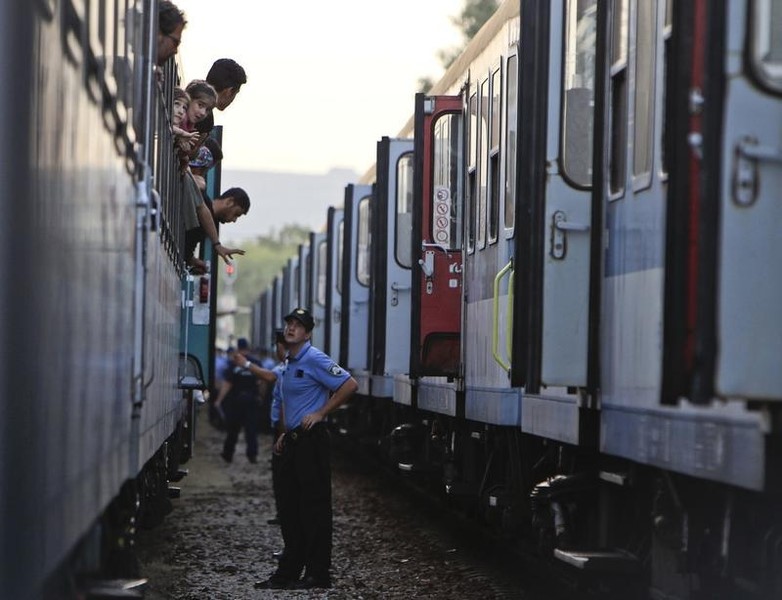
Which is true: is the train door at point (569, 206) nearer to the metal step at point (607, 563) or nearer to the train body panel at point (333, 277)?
the metal step at point (607, 563)

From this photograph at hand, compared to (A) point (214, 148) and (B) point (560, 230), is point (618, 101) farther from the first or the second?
(A) point (214, 148)

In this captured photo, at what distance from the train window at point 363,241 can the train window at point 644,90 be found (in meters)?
13.0

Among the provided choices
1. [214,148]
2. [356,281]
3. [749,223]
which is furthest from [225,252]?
[356,281]

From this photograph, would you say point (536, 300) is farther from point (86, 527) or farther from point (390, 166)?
point (390, 166)

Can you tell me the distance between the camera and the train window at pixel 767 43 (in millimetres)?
4438

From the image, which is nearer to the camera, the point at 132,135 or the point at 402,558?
the point at 132,135

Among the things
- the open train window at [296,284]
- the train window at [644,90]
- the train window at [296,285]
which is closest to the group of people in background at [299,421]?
the train window at [644,90]

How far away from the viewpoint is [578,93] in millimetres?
7668

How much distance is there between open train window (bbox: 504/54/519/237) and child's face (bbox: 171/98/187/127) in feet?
6.16

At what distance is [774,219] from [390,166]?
11799 mm

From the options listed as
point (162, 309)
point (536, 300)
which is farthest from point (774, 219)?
point (162, 309)

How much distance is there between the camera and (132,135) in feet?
18.2

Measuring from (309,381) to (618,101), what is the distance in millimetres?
4176

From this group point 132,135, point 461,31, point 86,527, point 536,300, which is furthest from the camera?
point 461,31
